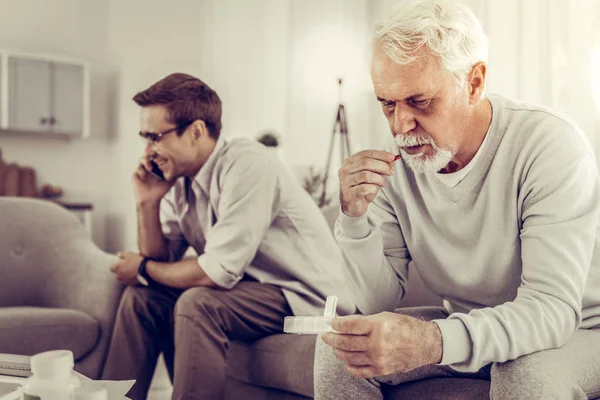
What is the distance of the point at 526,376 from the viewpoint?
948mm

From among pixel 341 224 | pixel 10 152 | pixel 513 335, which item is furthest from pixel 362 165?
pixel 10 152

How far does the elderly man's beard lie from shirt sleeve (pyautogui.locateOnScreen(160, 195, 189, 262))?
1.08 m

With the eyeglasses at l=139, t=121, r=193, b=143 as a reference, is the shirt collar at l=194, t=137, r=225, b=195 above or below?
below

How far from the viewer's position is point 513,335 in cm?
97

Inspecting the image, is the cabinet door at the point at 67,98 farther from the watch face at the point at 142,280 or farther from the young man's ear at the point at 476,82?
the young man's ear at the point at 476,82

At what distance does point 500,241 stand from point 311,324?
1.38ft

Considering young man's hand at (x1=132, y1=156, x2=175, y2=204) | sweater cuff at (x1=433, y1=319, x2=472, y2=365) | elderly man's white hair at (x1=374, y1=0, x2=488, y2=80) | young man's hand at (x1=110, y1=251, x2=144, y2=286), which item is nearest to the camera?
sweater cuff at (x1=433, y1=319, x2=472, y2=365)

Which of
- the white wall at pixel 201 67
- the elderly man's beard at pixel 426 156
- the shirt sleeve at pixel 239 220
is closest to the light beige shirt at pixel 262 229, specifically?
the shirt sleeve at pixel 239 220

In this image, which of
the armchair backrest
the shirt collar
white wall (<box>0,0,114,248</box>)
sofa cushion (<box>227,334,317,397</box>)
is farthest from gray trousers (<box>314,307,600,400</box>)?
white wall (<box>0,0,114,248</box>)

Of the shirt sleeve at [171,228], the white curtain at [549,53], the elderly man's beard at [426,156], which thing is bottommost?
the shirt sleeve at [171,228]

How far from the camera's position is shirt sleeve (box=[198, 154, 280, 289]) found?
1738 millimetres

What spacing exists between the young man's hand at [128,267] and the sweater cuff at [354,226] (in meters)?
0.90

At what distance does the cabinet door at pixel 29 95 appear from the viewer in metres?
4.72

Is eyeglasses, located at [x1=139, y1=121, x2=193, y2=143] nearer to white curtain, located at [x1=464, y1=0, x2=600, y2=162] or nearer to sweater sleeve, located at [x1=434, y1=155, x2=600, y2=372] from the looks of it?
A: sweater sleeve, located at [x1=434, y1=155, x2=600, y2=372]
